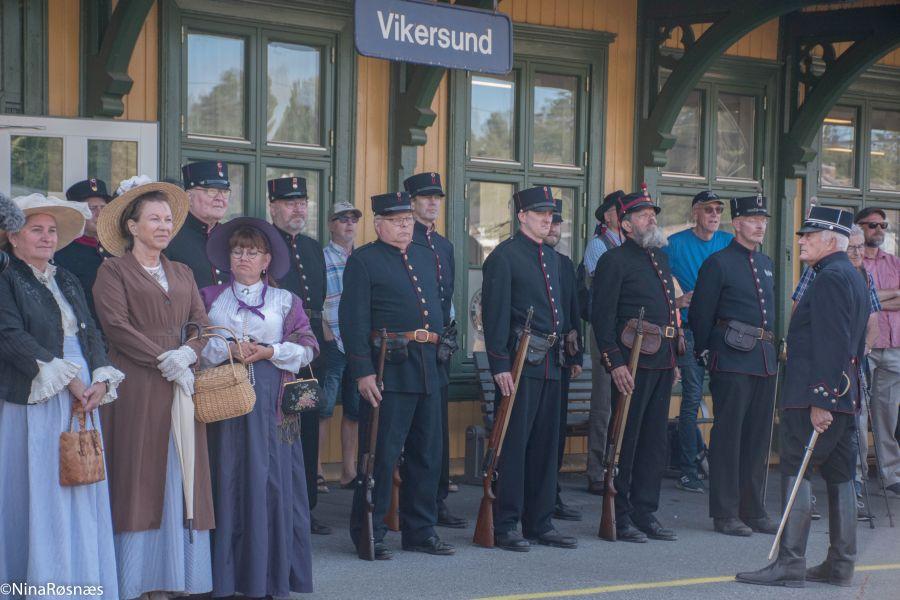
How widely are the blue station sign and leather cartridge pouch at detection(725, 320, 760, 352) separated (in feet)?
6.85

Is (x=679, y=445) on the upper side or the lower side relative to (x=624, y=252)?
lower

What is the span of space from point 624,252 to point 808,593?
7.85 feet

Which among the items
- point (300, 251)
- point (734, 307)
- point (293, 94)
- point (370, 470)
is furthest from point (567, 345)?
point (293, 94)

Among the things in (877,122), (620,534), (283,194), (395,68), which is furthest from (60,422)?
(877,122)

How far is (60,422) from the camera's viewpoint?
5523mm

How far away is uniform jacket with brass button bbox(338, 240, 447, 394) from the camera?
278 inches

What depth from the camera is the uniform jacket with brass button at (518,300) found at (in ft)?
24.6

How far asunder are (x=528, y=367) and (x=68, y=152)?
122 inches

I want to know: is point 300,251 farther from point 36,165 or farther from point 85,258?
point 36,165

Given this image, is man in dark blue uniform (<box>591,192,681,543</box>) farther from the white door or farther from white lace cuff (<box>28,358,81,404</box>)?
white lace cuff (<box>28,358,81,404</box>)

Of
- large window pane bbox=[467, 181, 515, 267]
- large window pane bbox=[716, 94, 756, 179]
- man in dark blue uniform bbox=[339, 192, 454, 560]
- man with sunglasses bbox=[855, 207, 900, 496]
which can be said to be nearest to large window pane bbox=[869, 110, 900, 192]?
large window pane bbox=[716, 94, 756, 179]

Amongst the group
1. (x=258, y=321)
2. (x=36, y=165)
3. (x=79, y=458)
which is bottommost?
(x=79, y=458)

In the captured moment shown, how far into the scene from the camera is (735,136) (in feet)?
37.8

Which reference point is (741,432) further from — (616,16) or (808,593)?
(616,16)
